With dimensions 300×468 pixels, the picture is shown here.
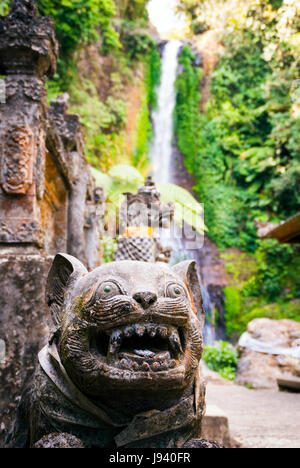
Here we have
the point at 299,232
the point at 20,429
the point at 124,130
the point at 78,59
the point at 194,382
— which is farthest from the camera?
the point at 124,130

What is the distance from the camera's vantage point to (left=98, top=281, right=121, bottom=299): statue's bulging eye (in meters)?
1.75

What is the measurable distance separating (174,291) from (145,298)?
19 cm

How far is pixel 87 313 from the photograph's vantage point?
1.75 m

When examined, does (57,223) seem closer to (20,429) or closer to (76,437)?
(20,429)

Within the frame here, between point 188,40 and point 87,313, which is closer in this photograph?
point 87,313

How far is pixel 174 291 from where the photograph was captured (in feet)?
6.03

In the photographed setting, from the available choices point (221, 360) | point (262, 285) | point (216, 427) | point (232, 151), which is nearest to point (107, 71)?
point (232, 151)

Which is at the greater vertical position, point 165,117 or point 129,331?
point 165,117

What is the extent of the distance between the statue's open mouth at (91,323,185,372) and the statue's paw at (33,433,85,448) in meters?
0.38

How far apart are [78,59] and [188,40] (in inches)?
250

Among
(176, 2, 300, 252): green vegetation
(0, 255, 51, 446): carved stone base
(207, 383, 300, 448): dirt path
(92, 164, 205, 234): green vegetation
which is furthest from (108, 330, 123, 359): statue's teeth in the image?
(176, 2, 300, 252): green vegetation

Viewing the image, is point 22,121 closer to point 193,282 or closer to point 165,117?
point 193,282

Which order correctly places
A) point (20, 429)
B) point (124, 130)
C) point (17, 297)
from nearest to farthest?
point (20, 429)
point (17, 297)
point (124, 130)
